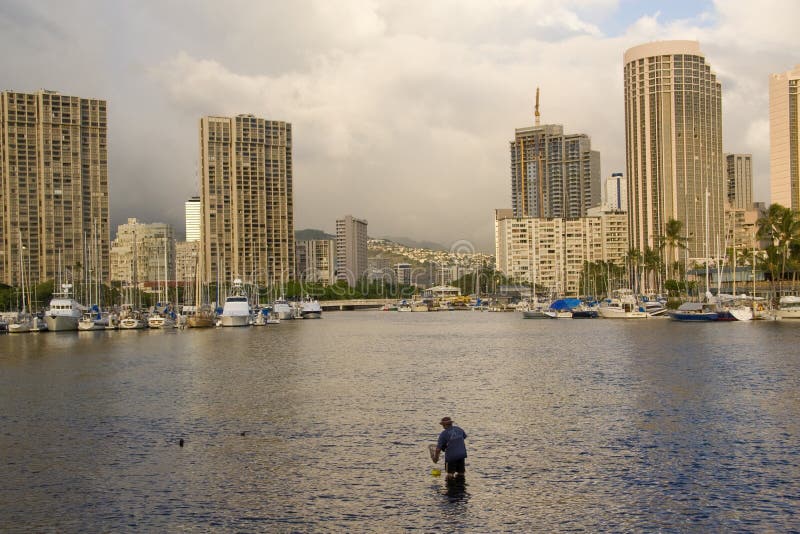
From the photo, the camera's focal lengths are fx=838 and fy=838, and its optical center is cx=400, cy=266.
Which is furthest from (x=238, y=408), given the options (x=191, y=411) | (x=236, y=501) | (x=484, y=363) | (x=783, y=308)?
(x=783, y=308)

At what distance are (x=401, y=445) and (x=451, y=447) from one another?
7659 mm

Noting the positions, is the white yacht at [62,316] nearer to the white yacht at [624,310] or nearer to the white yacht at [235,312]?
the white yacht at [235,312]

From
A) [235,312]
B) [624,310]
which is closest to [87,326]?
[235,312]

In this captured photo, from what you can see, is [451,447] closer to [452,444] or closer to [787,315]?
[452,444]

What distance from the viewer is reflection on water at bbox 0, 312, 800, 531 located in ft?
89.2

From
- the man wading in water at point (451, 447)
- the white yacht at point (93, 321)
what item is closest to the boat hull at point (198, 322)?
the white yacht at point (93, 321)

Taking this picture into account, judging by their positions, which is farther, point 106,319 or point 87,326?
point 106,319

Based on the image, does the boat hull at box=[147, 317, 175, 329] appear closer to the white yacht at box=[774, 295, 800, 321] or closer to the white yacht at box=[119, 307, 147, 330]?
the white yacht at box=[119, 307, 147, 330]

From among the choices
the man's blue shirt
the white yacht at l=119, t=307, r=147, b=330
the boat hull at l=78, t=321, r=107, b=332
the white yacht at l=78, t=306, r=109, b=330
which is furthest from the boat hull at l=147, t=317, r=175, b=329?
the man's blue shirt

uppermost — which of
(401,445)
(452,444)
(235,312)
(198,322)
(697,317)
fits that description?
(235,312)

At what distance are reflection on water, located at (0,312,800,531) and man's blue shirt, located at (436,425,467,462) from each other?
105cm

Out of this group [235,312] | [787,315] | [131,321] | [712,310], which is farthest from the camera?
[235,312]

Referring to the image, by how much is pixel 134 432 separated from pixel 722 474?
1076 inches

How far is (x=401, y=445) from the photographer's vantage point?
37.6m
